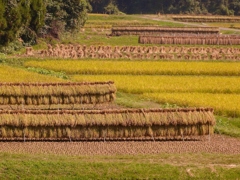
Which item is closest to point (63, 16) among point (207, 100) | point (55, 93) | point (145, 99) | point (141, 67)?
point (141, 67)

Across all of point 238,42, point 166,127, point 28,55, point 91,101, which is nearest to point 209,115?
point 166,127

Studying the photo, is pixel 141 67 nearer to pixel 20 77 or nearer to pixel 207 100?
pixel 20 77

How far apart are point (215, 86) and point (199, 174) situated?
1534 cm

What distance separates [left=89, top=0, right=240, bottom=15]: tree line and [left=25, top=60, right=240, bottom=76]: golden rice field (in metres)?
83.4

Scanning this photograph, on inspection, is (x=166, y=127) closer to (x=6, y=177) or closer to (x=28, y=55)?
(x=6, y=177)

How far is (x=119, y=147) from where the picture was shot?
2230 centimetres

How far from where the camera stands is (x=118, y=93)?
3309cm

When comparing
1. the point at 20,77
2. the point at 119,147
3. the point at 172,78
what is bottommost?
the point at 172,78

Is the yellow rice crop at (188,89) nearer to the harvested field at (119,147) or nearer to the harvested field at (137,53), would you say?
the harvested field at (119,147)

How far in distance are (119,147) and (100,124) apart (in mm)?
1152

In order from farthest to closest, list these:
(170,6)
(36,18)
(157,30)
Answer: (170,6)
(157,30)
(36,18)

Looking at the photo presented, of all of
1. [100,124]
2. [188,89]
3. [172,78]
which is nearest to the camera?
[100,124]

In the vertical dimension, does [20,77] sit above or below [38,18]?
below

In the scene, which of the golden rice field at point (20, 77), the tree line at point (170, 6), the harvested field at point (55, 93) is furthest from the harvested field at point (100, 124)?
the tree line at point (170, 6)
